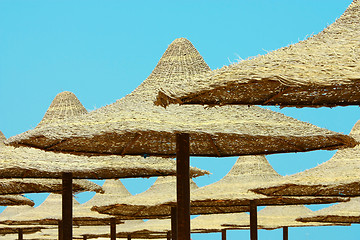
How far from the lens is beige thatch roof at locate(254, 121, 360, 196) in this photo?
12766 millimetres

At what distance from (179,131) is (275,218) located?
44.5 ft

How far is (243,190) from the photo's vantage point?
16.6 meters

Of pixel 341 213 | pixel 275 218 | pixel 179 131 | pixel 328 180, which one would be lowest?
pixel 341 213

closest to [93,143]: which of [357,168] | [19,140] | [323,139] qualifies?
[19,140]

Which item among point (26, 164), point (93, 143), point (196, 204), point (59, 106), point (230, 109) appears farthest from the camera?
point (196, 204)

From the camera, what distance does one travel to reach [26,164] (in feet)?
37.8

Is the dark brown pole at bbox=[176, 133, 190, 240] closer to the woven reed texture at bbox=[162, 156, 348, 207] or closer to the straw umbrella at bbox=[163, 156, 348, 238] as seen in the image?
the straw umbrella at bbox=[163, 156, 348, 238]

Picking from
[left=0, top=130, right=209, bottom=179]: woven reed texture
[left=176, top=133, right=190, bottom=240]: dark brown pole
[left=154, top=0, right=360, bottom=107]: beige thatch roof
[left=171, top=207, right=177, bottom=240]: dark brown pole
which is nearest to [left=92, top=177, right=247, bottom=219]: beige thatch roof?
[left=171, top=207, right=177, bottom=240]: dark brown pole

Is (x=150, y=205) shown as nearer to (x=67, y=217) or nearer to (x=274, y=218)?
(x=67, y=217)

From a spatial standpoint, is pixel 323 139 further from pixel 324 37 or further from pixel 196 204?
pixel 196 204

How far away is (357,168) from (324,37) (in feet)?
23.2

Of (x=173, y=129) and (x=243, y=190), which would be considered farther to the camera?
(x=243, y=190)

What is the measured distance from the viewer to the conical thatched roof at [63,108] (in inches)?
587

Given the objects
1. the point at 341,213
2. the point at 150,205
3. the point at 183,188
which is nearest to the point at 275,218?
the point at 341,213
